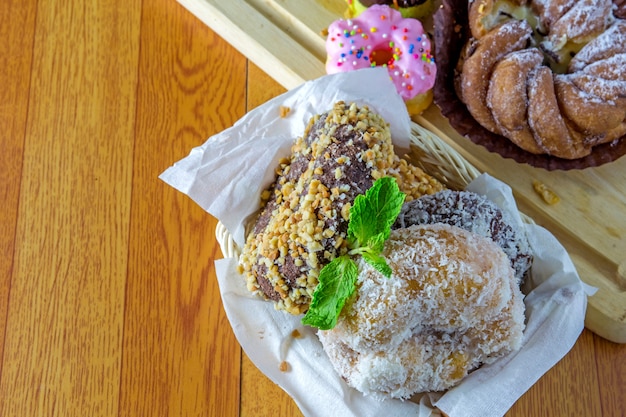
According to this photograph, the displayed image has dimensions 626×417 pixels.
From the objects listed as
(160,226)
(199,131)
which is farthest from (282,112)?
(160,226)

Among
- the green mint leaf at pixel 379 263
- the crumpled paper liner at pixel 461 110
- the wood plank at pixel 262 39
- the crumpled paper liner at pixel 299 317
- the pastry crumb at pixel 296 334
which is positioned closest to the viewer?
the green mint leaf at pixel 379 263

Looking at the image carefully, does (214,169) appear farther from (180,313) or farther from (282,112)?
(180,313)

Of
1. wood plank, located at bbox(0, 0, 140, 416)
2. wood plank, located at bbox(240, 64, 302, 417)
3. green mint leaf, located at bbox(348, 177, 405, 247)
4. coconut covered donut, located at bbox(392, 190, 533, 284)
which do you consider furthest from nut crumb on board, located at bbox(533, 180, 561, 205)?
wood plank, located at bbox(0, 0, 140, 416)

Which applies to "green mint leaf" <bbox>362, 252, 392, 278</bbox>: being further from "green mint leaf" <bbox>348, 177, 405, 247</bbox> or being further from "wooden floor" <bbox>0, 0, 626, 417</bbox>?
"wooden floor" <bbox>0, 0, 626, 417</bbox>

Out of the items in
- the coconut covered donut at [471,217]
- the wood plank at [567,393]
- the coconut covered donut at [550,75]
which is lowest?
the wood plank at [567,393]

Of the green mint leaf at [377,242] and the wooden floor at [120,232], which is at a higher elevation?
the green mint leaf at [377,242]

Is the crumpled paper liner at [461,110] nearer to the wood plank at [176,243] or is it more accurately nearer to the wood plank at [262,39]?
the wood plank at [262,39]

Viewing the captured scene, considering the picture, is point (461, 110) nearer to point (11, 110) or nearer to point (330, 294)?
point (330, 294)

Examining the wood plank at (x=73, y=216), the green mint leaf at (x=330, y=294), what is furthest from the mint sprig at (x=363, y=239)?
the wood plank at (x=73, y=216)
